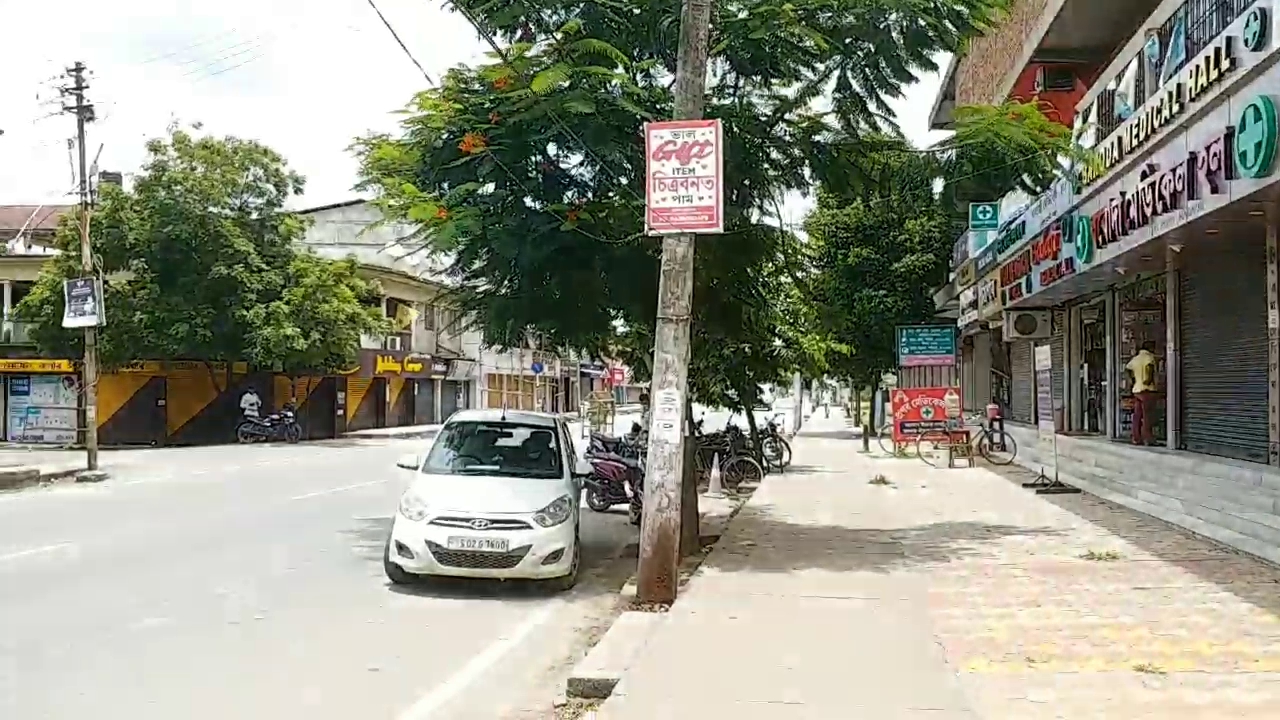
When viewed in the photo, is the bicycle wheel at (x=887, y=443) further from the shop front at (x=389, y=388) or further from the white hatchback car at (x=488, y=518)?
the white hatchback car at (x=488, y=518)

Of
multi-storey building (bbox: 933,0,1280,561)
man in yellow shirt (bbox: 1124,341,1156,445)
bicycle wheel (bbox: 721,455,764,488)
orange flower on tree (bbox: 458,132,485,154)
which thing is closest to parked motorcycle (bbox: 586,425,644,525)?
bicycle wheel (bbox: 721,455,764,488)

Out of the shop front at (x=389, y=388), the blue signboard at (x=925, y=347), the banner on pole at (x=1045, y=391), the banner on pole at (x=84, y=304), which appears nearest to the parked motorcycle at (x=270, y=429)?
the shop front at (x=389, y=388)

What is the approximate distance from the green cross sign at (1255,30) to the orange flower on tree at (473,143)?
6.42 m

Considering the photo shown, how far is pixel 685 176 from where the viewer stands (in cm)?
921

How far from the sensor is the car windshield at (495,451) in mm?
11352

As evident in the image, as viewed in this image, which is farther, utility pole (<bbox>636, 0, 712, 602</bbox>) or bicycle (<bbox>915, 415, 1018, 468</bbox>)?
bicycle (<bbox>915, 415, 1018, 468</bbox>)

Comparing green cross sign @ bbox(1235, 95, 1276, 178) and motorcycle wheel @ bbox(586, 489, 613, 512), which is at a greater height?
green cross sign @ bbox(1235, 95, 1276, 178)

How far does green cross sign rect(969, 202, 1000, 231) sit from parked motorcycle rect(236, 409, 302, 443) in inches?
907

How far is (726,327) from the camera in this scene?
12.9 m

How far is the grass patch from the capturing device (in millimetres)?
11273

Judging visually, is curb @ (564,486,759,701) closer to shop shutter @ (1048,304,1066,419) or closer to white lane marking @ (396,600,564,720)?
white lane marking @ (396,600,564,720)

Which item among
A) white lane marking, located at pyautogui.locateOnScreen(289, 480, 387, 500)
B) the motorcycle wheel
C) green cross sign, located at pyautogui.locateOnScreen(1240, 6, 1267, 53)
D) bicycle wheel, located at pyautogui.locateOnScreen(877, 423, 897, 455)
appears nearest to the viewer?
green cross sign, located at pyautogui.locateOnScreen(1240, 6, 1267, 53)

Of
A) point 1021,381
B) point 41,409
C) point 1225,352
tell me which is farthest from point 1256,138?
point 41,409

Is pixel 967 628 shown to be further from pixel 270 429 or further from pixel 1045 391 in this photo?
pixel 270 429
